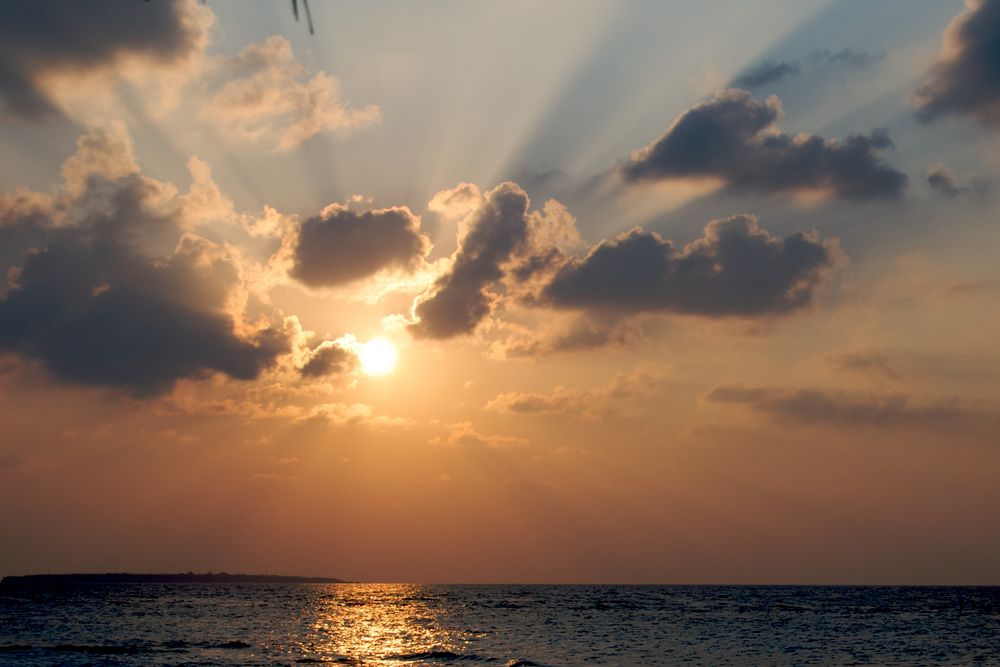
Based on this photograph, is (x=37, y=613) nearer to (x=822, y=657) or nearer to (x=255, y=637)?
(x=255, y=637)

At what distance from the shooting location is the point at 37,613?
473ft

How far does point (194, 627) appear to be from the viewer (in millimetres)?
114000

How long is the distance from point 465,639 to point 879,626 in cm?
6241

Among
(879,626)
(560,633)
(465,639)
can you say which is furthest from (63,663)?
(879,626)

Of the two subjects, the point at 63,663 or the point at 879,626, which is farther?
the point at 879,626

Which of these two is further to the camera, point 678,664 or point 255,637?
point 255,637

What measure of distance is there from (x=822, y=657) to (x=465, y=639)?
38884 millimetres

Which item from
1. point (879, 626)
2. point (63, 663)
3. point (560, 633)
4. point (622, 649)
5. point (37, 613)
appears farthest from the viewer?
point (37, 613)

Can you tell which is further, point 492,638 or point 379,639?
point 492,638

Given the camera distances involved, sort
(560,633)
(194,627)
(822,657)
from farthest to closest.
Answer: (194,627) → (560,633) → (822,657)

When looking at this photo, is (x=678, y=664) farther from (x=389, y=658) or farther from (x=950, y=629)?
(x=950, y=629)

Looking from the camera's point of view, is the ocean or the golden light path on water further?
the golden light path on water

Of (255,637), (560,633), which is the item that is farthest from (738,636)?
(255,637)

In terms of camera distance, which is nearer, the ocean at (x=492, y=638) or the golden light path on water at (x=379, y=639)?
the ocean at (x=492, y=638)
